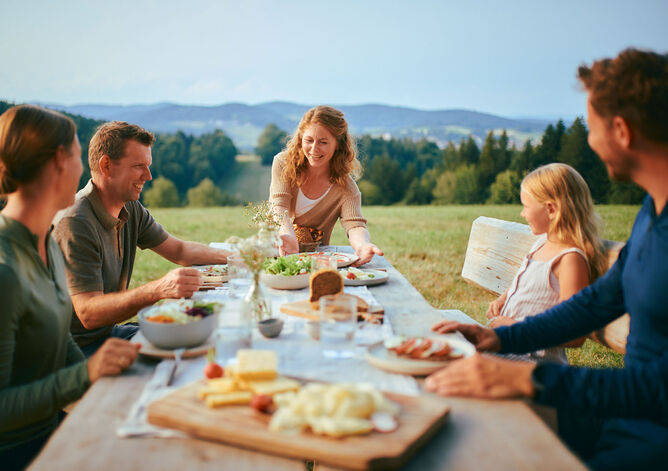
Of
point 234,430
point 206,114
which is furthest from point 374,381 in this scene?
point 206,114

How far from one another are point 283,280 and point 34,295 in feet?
3.98

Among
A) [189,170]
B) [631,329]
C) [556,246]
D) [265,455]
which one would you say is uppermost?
[556,246]

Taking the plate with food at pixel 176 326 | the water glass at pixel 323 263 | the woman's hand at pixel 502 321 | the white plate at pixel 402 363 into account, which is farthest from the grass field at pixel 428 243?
the white plate at pixel 402 363

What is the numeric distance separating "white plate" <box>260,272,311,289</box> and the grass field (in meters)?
0.29

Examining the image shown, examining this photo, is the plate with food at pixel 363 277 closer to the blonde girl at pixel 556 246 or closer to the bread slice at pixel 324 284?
the bread slice at pixel 324 284

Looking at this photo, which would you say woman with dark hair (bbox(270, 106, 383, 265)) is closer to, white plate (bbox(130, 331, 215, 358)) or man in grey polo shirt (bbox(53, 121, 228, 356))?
man in grey polo shirt (bbox(53, 121, 228, 356))

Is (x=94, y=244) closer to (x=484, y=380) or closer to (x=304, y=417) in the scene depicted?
(x=304, y=417)

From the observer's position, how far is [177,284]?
94.7 inches

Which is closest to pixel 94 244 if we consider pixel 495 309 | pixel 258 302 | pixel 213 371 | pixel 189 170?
pixel 258 302

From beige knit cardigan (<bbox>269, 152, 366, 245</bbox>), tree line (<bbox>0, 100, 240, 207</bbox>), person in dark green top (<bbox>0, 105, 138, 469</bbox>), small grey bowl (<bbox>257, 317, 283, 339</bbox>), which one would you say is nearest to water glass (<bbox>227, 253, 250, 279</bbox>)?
small grey bowl (<bbox>257, 317, 283, 339</bbox>)

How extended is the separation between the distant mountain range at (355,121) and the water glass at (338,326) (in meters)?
31.3

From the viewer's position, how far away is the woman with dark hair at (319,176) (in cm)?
405

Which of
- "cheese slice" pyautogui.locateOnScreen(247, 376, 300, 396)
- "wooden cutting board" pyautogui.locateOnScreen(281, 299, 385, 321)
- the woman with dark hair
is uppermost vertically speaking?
the woman with dark hair

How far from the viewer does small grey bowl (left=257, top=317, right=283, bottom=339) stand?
1911mm
